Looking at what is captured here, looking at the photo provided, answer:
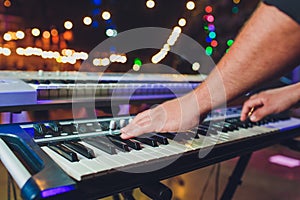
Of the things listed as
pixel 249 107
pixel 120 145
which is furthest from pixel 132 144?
pixel 249 107

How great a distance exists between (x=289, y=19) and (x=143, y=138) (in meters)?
Answer: 0.51

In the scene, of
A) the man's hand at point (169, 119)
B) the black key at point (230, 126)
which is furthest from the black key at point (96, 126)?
the black key at point (230, 126)

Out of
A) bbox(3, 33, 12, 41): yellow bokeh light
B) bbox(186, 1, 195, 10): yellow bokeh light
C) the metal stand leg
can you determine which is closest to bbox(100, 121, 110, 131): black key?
bbox(3, 33, 12, 41): yellow bokeh light

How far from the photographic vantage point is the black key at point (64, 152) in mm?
720

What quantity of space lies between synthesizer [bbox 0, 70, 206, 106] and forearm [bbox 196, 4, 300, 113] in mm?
346

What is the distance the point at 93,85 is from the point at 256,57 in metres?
0.58

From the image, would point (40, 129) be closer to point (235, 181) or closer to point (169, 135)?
point (169, 135)

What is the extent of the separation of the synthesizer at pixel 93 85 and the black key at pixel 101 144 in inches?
8.0

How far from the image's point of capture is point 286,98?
1381 mm

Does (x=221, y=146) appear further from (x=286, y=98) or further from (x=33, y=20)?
(x=33, y=20)

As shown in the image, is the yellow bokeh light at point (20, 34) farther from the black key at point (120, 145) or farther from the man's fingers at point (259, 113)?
the man's fingers at point (259, 113)

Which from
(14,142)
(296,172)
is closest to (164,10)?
(14,142)

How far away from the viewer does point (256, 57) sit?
77 cm

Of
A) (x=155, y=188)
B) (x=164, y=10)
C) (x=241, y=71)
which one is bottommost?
(x=155, y=188)
